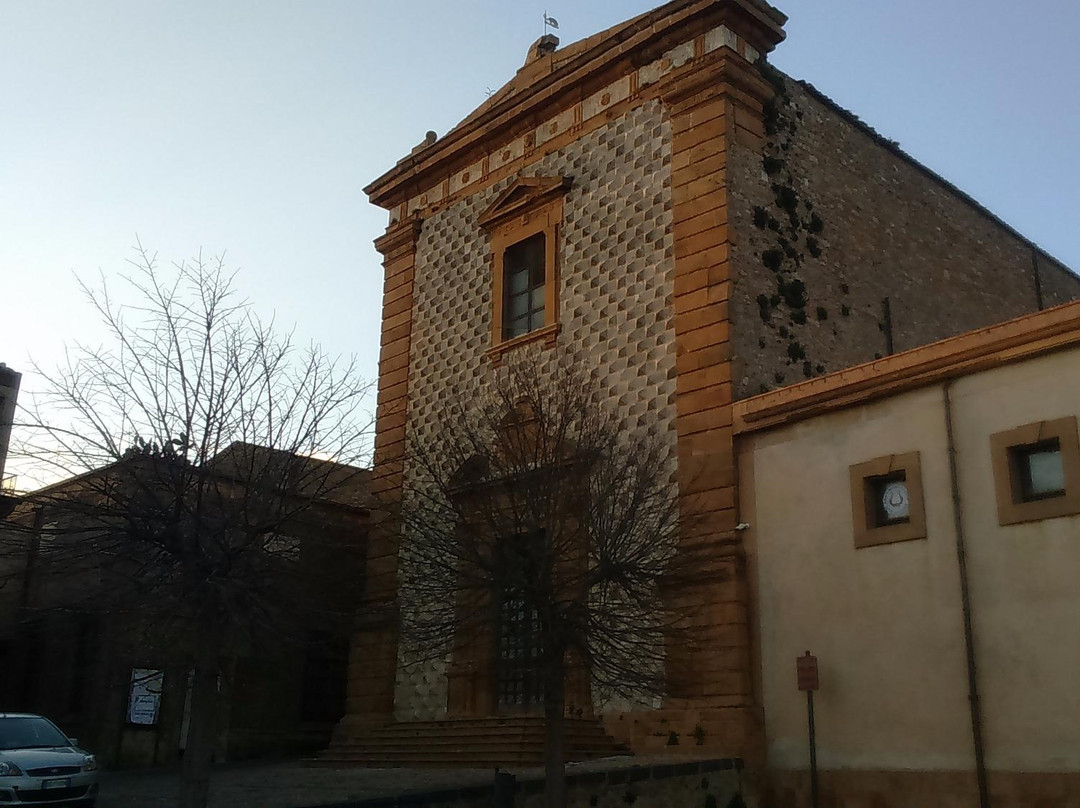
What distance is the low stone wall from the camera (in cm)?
1172

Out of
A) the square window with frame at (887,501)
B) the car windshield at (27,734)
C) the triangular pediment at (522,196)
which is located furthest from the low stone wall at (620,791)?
the triangular pediment at (522,196)

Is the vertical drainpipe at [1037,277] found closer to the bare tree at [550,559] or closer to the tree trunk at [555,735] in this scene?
the bare tree at [550,559]

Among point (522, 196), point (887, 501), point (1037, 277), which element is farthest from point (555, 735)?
point (1037, 277)

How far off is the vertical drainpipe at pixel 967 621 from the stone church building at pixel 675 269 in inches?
93.4

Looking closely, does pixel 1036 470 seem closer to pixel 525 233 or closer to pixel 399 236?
pixel 525 233

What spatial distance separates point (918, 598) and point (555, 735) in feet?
15.2

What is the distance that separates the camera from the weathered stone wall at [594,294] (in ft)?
56.0

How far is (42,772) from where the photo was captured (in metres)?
14.8

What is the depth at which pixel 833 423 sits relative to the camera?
14.5 meters

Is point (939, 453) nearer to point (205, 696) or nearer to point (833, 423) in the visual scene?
point (833, 423)

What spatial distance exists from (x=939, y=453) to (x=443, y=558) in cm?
579

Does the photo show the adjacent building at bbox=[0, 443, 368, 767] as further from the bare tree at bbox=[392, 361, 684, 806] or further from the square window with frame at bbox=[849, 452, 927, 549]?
the square window with frame at bbox=[849, 452, 927, 549]

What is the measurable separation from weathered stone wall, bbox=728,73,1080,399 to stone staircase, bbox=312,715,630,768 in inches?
205

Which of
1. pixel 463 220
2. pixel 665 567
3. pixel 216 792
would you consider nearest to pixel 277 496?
pixel 665 567
